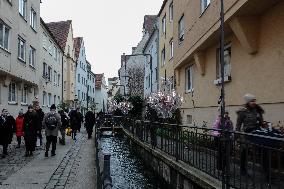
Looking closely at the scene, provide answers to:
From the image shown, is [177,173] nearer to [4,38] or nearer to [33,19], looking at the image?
[4,38]

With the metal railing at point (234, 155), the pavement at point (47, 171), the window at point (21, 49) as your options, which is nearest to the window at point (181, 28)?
the pavement at point (47, 171)

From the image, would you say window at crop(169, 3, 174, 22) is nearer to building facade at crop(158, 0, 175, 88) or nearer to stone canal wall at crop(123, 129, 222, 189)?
building facade at crop(158, 0, 175, 88)

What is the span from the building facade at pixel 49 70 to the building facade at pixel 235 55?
15265mm

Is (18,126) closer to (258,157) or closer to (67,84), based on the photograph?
(258,157)

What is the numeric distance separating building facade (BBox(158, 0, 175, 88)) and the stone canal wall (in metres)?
13.7

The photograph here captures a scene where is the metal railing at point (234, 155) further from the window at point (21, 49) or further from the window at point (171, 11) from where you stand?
the window at point (171, 11)

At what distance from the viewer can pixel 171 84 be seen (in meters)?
25.8

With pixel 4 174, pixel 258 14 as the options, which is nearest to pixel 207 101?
pixel 258 14

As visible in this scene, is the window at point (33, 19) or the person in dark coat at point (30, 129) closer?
the person in dark coat at point (30, 129)

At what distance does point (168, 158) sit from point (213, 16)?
17.5 ft

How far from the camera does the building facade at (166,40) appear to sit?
90.6 ft

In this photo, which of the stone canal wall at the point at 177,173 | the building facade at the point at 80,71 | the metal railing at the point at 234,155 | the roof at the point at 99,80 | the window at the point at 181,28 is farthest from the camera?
the roof at the point at 99,80

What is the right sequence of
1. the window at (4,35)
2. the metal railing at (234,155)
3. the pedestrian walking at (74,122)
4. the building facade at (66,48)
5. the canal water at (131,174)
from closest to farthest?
the metal railing at (234,155), the canal water at (131,174), the window at (4,35), the pedestrian walking at (74,122), the building facade at (66,48)

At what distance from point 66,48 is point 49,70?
12369 millimetres
